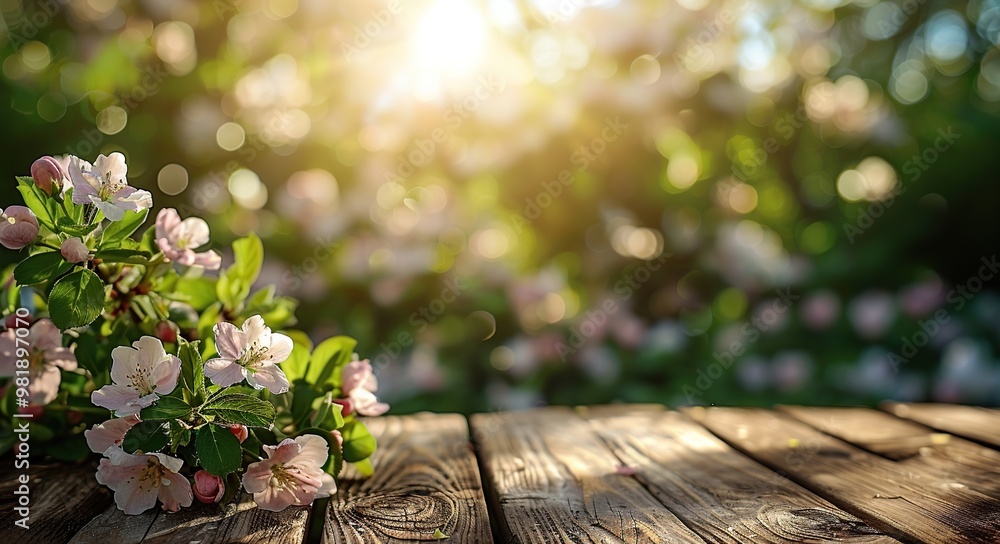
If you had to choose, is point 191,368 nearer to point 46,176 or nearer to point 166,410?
point 166,410

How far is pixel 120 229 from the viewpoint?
2.36 feet

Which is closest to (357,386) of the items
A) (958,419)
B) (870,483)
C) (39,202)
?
(39,202)

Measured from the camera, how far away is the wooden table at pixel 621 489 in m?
0.69

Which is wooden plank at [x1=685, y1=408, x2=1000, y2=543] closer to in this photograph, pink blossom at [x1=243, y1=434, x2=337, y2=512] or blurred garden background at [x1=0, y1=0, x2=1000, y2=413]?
pink blossom at [x1=243, y1=434, x2=337, y2=512]

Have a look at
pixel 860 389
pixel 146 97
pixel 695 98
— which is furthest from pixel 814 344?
pixel 146 97

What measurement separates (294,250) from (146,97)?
570 millimetres

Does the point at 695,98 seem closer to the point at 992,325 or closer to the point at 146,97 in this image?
the point at 992,325

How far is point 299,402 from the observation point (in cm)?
81

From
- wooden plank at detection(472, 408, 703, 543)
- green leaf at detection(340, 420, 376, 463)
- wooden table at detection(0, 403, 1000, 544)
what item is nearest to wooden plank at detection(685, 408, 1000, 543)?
wooden table at detection(0, 403, 1000, 544)

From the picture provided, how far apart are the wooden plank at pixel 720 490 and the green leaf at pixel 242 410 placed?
392 mm

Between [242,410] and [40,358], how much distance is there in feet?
1.10

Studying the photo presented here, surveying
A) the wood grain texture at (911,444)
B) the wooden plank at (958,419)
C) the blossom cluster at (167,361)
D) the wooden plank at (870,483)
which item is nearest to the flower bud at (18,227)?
the blossom cluster at (167,361)

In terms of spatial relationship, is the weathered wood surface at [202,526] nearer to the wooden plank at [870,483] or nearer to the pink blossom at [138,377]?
the pink blossom at [138,377]

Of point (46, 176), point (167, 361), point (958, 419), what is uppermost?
point (958, 419)
